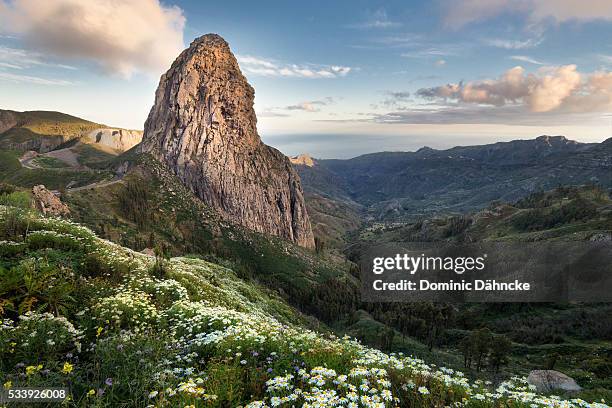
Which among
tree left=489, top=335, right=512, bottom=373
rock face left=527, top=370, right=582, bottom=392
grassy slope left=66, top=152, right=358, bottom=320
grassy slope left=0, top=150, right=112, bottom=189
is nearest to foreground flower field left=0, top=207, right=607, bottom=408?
rock face left=527, top=370, right=582, bottom=392

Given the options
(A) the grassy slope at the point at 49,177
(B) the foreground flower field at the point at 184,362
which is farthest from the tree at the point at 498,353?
(A) the grassy slope at the point at 49,177

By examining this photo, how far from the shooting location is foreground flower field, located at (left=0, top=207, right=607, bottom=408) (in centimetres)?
720

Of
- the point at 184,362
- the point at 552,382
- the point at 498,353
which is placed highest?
the point at 184,362

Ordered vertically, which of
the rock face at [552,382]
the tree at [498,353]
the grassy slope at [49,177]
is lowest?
the tree at [498,353]

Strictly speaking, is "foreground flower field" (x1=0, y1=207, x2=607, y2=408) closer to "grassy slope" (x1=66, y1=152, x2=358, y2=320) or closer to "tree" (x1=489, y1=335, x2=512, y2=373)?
"tree" (x1=489, y1=335, x2=512, y2=373)

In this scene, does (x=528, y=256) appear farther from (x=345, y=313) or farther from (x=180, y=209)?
(x=180, y=209)

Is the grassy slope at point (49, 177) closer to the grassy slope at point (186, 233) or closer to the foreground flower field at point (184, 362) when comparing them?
the grassy slope at point (186, 233)

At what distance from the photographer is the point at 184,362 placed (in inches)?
382

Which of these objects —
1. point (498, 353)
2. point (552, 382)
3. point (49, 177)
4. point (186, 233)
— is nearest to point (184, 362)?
point (552, 382)

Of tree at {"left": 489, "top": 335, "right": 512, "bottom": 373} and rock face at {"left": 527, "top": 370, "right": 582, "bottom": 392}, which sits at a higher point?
rock face at {"left": 527, "top": 370, "right": 582, "bottom": 392}

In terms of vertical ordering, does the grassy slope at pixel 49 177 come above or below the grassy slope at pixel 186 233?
above

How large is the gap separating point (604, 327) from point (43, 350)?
136 m

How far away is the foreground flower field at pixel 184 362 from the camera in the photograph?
284 inches

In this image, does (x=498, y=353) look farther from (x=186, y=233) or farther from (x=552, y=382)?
(x=186, y=233)
